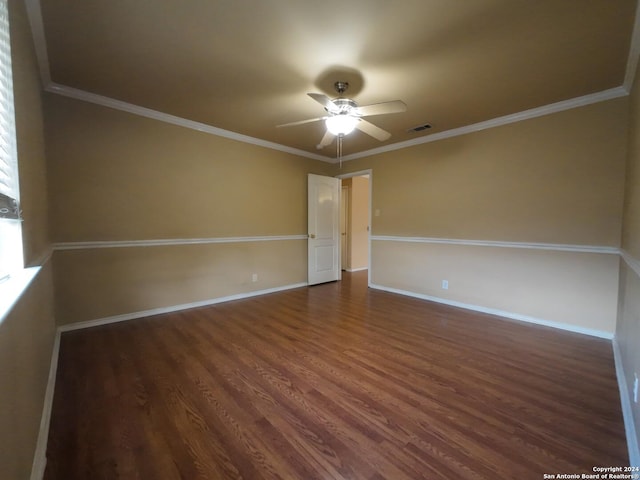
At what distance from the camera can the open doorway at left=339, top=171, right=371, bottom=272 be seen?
21.0 feet

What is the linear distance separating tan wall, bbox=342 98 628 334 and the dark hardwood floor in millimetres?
491

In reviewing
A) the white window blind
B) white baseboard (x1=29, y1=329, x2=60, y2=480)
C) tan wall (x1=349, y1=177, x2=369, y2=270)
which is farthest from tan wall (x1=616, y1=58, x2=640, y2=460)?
tan wall (x1=349, y1=177, x2=369, y2=270)

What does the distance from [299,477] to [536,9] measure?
2.92m

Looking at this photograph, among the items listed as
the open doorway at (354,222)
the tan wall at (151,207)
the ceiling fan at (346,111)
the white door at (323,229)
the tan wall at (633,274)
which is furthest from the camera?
the open doorway at (354,222)

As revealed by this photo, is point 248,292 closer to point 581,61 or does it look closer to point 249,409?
point 249,409

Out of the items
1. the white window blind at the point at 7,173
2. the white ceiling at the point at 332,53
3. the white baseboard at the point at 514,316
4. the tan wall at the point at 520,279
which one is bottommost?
the white baseboard at the point at 514,316

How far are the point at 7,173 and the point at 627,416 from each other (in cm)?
354

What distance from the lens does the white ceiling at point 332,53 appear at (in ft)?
5.45

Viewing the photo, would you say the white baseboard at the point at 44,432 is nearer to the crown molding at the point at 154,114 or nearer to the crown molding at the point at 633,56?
the crown molding at the point at 154,114

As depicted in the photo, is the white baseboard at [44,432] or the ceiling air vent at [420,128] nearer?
the white baseboard at [44,432]

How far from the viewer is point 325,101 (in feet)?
6.89

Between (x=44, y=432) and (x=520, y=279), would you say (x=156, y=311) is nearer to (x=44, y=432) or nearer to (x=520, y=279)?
(x=44, y=432)

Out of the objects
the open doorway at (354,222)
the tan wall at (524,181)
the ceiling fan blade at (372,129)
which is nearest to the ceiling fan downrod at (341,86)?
the ceiling fan blade at (372,129)

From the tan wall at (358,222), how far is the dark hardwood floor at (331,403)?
11.9 feet
